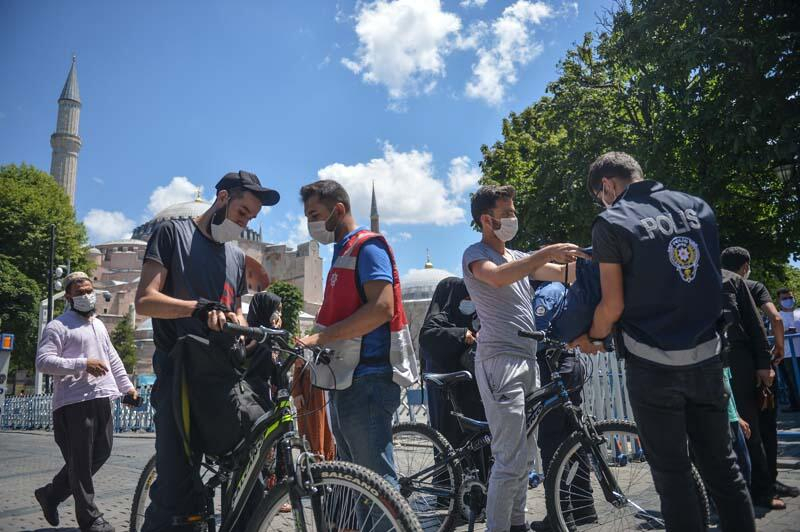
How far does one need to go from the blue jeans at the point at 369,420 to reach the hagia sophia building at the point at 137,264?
39166 mm

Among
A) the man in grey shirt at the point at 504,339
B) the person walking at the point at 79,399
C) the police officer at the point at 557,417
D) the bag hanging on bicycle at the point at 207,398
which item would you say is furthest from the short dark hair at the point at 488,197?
the person walking at the point at 79,399

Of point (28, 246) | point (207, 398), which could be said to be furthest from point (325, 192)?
point (28, 246)

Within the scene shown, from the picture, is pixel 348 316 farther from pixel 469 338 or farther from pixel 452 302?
pixel 452 302

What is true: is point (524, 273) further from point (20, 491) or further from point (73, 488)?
point (20, 491)

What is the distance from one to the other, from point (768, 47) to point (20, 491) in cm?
1261

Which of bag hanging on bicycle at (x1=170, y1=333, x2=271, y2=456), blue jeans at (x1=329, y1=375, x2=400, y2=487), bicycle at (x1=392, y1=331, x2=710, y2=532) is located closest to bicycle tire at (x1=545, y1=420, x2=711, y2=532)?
bicycle at (x1=392, y1=331, x2=710, y2=532)

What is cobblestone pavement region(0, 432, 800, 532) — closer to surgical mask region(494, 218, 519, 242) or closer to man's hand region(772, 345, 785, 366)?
man's hand region(772, 345, 785, 366)

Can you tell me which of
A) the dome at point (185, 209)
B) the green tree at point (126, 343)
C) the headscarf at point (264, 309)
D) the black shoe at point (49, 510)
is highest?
the dome at point (185, 209)

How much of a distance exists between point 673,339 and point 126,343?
62.5 metres

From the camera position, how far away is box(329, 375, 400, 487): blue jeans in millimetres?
2686

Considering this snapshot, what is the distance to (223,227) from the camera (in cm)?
301

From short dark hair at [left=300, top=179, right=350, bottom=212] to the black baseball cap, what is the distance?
0.61 feet

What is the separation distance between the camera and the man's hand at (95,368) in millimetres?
4395

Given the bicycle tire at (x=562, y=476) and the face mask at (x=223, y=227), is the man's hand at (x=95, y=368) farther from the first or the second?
the bicycle tire at (x=562, y=476)
